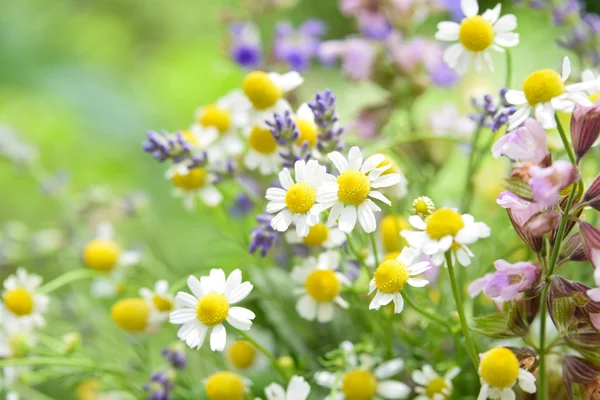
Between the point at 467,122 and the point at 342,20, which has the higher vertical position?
the point at 467,122

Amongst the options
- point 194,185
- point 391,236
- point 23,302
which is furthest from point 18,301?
point 391,236

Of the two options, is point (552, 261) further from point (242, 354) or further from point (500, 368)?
point (242, 354)

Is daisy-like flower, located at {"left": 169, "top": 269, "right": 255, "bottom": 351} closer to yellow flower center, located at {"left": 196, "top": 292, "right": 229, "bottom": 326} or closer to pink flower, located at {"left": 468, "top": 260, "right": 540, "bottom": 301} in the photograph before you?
yellow flower center, located at {"left": 196, "top": 292, "right": 229, "bottom": 326}

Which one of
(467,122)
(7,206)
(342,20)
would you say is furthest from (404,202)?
(342,20)

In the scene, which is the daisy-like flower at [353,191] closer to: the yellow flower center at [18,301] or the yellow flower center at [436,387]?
the yellow flower center at [436,387]

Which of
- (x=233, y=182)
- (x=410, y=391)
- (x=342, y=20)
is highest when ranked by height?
(x=233, y=182)

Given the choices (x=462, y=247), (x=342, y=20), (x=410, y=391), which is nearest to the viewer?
(x=462, y=247)

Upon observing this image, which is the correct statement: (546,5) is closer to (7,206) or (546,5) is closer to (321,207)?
(321,207)

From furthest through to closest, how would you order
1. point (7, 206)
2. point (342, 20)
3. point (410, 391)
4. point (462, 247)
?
point (342, 20) < point (7, 206) < point (410, 391) < point (462, 247)
